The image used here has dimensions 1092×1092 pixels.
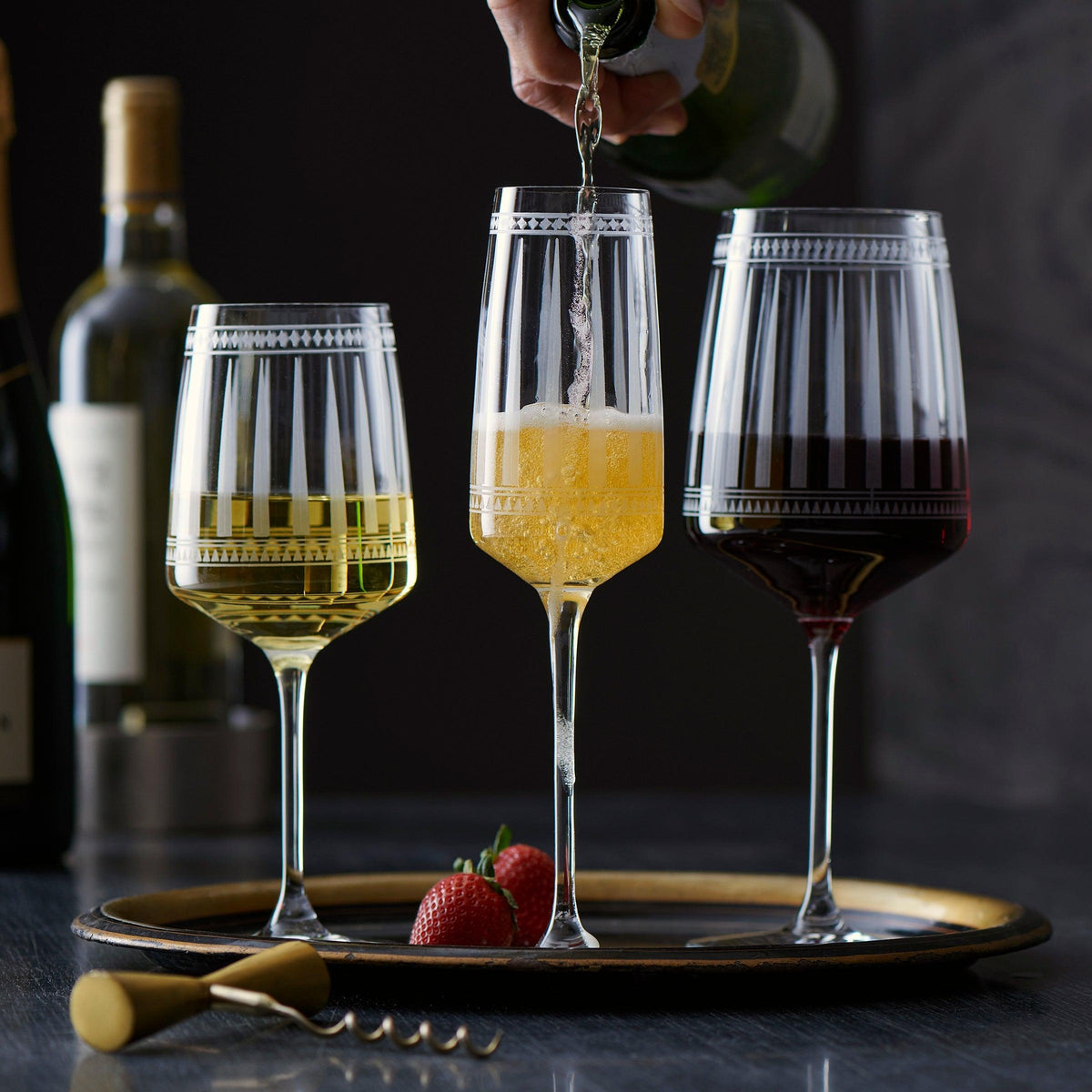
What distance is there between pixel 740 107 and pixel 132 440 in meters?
0.67

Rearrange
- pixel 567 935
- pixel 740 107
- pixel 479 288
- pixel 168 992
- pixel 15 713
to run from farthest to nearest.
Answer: pixel 479 288 < pixel 15 713 < pixel 740 107 < pixel 567 935 < pixel 168 992

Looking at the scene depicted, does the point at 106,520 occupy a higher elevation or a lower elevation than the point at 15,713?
higher

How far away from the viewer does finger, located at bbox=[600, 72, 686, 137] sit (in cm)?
97

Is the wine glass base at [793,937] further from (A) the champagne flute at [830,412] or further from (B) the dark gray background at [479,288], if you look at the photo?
(B) the dark gray background at [479,288]

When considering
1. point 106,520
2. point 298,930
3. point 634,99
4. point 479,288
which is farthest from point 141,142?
point 298,930

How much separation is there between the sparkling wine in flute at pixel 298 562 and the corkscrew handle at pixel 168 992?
211mm

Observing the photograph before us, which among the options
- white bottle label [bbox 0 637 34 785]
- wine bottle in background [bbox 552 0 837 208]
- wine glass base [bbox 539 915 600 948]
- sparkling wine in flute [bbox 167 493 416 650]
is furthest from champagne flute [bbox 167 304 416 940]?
white bottle label [bbox 0 637 34 785]

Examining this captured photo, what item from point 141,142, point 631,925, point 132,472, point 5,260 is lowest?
point 631,925

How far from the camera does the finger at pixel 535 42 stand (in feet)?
2.95

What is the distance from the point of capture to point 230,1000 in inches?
25.0

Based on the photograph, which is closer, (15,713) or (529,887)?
(529,887)

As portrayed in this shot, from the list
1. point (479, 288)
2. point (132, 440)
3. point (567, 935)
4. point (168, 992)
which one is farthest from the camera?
point (479, 288)

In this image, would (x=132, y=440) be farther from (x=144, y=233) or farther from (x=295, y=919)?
(x=295, y=919)

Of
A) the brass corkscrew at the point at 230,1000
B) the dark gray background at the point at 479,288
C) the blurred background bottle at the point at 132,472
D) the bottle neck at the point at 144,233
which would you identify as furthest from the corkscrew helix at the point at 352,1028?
the dark gray background at the point at 479,288
